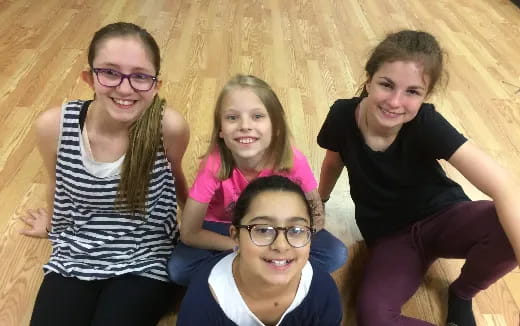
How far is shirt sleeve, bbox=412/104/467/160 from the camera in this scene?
1.21m

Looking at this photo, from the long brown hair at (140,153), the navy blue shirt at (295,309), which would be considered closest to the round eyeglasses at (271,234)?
the navy blue shirt at (295,309)

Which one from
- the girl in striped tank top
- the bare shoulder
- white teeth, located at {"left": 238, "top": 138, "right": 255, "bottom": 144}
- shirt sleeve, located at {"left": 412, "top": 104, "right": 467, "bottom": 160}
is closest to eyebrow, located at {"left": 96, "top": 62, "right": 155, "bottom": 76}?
the girl in striped tank top

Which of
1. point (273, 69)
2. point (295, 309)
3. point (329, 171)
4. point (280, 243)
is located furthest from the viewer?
point (273, 69)

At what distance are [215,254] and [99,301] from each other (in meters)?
0.31

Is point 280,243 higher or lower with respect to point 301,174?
lower

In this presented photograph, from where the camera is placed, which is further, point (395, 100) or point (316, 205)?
point (316, 205)

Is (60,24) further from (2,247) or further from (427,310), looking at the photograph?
(427,310)

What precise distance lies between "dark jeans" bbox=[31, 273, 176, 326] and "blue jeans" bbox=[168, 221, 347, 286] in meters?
0.06

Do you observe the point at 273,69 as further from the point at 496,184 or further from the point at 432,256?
the point at 496,184

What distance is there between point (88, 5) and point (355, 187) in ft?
8.43

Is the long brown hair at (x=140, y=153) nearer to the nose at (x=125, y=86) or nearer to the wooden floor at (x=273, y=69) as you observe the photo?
the nose at (x=125, y=86)

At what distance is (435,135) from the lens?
1.22 m

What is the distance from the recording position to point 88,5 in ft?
10.6

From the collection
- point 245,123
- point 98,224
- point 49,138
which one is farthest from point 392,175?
point 49,138
